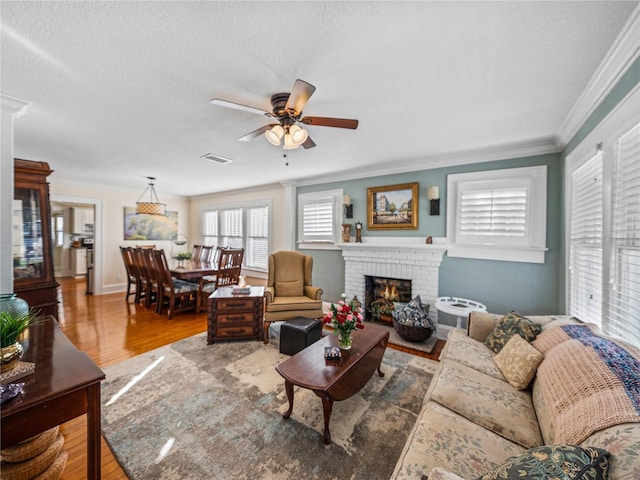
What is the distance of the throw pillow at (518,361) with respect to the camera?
1579mm

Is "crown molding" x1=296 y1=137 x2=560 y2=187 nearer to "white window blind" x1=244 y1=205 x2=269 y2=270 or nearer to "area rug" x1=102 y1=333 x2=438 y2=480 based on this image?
"white window blind" x1=244 y1=205 x2=269 y2=270

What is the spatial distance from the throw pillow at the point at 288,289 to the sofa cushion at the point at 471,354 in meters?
2.03

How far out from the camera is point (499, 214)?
3.04 m

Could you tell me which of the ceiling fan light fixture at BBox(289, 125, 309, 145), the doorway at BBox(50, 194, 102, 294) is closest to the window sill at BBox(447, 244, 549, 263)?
the ceiling fan light fixture at BBox(289, 125, 309, 145)

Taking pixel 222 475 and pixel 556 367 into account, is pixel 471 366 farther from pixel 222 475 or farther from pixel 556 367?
pixel 222 475

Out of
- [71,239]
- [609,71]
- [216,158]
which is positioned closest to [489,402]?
[609,71]

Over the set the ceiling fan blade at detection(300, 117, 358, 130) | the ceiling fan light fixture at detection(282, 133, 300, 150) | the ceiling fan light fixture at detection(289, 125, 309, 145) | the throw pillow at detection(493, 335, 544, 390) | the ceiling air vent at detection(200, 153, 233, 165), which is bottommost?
the throw pillow at detection(493, 335, 544, 390)

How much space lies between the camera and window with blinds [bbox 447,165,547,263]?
9.34 ft

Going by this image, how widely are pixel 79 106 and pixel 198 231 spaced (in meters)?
5.07

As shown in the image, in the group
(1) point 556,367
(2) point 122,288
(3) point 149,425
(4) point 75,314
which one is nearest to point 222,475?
(3) point 149,425

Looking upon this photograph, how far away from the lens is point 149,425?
5.69ft

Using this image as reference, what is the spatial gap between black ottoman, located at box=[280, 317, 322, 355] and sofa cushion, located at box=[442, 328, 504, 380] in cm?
133

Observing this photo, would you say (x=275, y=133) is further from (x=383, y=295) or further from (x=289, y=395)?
(x=383, y=295)

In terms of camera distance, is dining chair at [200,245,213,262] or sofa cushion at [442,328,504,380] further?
dining chair at [200,245,213,262]
